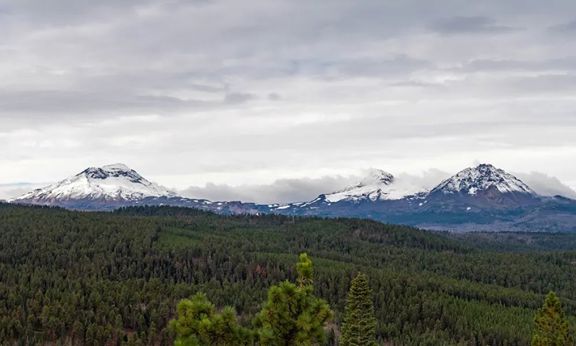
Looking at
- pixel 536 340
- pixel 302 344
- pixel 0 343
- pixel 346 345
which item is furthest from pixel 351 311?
pixel 0 343

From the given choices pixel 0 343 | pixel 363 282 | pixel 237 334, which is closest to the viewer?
pixel 237 334

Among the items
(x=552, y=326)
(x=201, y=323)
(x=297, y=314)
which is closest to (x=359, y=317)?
(x=552, y=326)

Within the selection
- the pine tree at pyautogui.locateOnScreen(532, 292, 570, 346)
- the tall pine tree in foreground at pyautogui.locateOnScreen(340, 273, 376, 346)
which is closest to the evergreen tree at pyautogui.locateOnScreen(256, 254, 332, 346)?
the tall pine tree in foreground at pyautogui.locateOnScreen(340, 273, 376, 346)

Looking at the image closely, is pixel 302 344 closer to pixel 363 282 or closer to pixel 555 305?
pixel 363 282

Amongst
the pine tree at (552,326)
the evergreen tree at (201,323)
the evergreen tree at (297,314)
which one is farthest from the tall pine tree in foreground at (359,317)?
the evergreen tree at (201,323)

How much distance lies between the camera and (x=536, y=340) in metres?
90.2

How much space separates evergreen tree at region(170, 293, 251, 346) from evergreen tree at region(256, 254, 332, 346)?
8.40ft

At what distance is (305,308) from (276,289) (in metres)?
2.18

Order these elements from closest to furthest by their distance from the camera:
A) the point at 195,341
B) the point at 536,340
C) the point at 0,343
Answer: the point at 195,341, the point at 536,340, the point at 0,343

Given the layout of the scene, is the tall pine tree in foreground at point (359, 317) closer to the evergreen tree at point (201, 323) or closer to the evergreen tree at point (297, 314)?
the evergreen tree at point (297, 314)

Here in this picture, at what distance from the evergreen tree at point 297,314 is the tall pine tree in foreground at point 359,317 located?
1945 inches

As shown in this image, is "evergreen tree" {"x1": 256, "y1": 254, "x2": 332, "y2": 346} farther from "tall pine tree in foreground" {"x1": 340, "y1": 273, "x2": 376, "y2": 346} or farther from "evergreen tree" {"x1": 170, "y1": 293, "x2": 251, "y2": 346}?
"tall pine tree in foreground" {"x1": 340, "y1": 273, "x2": 376, "y2": 346}

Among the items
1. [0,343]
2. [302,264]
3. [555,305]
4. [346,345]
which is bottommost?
[0,343]

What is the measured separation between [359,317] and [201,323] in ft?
190
